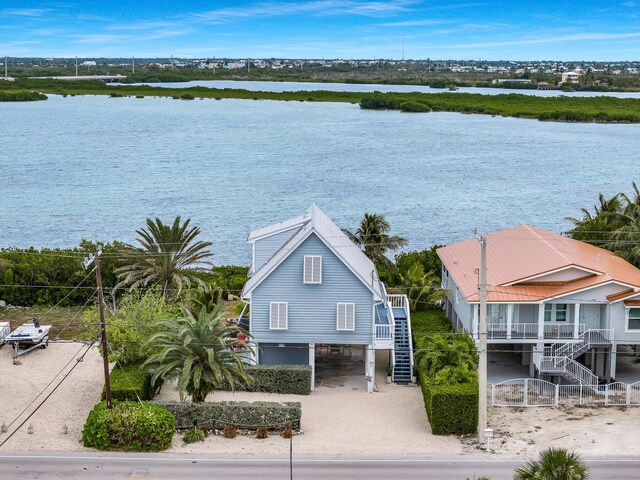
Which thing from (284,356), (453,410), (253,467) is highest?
(284,356)

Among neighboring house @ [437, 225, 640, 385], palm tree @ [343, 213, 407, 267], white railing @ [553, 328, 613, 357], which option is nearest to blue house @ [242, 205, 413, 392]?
neighboring house @ [437, 225, 640, 385]

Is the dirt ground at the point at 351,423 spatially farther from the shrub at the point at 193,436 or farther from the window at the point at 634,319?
the window at the point at 634,319

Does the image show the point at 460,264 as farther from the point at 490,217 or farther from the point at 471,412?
the point at 490,217

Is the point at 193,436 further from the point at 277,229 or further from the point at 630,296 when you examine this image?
the point at 630,296

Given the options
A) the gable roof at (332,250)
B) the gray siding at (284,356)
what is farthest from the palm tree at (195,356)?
the gray siding at (284,356)

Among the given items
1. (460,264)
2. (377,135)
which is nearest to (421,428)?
(460,264)

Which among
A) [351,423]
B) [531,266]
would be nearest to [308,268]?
[351,423]
